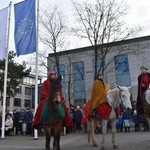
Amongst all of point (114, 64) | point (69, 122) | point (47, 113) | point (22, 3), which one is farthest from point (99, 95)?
point (114, 64)

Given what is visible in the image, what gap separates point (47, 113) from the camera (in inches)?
370

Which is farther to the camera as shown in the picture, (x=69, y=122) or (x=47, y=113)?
(x=69, y=122)

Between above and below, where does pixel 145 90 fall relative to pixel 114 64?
below

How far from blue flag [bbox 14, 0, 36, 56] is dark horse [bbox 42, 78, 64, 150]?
27.8 feet

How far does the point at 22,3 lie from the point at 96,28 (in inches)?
488

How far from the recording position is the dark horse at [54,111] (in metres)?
8.88

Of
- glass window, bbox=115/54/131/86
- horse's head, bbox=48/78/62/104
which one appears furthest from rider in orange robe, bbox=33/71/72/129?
glass window, bbox=115/54/131/86

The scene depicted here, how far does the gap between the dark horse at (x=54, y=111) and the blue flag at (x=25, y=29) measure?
8.47m

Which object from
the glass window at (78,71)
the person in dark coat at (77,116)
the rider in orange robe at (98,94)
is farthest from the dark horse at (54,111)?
the glass window at (78,71)

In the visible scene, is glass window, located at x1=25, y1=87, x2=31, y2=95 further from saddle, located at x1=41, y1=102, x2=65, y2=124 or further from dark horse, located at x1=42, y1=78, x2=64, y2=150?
saddle, located at x1=41, y1=102, x2=65, y2=124

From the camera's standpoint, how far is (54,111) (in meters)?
9.37

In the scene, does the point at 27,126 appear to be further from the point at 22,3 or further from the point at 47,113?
the point at 47,113

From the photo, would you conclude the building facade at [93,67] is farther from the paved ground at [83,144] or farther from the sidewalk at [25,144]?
the paved ground at [83,144]

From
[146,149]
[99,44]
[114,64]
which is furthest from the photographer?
[114,64]
